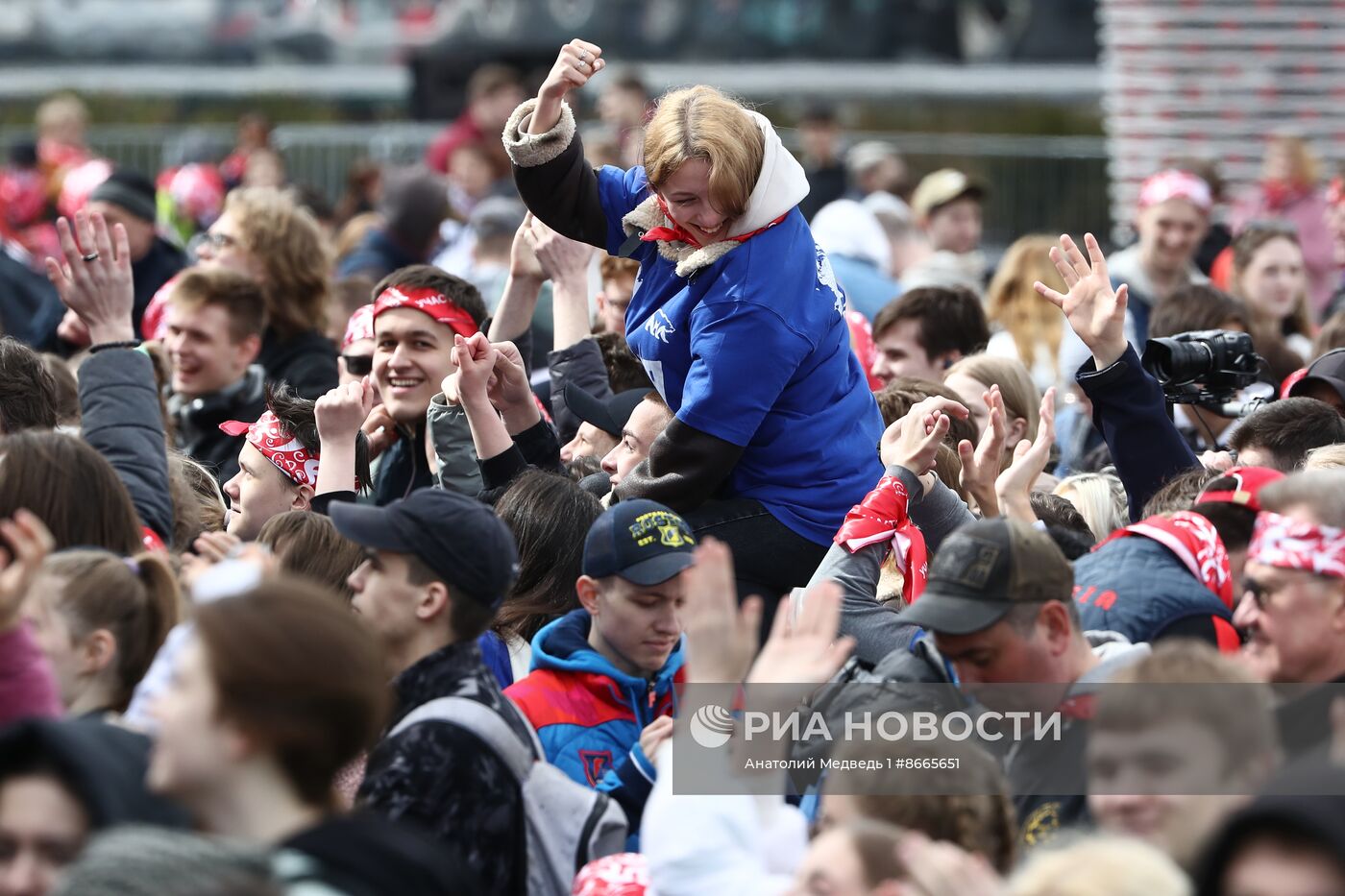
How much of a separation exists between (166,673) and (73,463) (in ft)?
3.29

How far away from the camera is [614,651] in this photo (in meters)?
4.46

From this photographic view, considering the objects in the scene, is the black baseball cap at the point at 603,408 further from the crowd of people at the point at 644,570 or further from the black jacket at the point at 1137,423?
the black jacket at the point at 1137,423

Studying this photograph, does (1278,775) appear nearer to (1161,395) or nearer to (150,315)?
(1161,395)

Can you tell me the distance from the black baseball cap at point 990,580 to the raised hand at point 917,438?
2.62 feet

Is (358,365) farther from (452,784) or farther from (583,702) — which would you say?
(452,784)

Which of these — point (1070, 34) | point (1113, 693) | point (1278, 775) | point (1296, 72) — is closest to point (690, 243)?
point (1113, 693)

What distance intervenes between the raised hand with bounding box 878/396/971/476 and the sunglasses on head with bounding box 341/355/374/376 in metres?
2.10

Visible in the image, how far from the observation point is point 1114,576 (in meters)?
4.29

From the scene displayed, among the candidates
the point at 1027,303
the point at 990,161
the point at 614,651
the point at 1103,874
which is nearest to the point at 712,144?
the point at 614,651

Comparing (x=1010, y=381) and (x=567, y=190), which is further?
(x=1010, y=381)

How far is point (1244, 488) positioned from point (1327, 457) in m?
0.38

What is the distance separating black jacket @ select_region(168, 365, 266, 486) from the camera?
6836 mm

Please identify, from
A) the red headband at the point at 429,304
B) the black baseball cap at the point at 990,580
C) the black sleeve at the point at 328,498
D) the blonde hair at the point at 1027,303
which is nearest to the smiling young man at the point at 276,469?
the black sleeve at the point at 328,498

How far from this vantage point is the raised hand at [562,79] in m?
4.95
